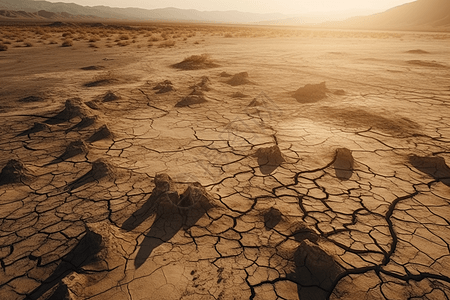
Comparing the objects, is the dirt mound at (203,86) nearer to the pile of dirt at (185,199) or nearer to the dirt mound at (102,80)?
the dirt mound at (102,80)

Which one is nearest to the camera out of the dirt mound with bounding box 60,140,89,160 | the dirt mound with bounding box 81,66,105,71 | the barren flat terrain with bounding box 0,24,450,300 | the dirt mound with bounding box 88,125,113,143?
the barren flat terrain with bounding box 0,24,450,300

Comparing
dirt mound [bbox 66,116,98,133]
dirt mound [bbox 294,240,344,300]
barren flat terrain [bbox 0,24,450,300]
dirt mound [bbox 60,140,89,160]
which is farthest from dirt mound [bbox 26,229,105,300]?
dirt mound [bbox 66,116,98,133]

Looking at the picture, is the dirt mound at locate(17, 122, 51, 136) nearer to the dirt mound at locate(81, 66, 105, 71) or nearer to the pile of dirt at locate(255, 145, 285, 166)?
the pile of dirt at locate(255, 145, 285, 166)

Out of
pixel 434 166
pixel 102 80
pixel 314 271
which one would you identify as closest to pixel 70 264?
pixel 314 271

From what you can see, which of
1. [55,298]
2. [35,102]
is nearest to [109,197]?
[55,298]

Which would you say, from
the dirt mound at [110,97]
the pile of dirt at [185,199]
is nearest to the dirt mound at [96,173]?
the pile of dirt at [185,199]
